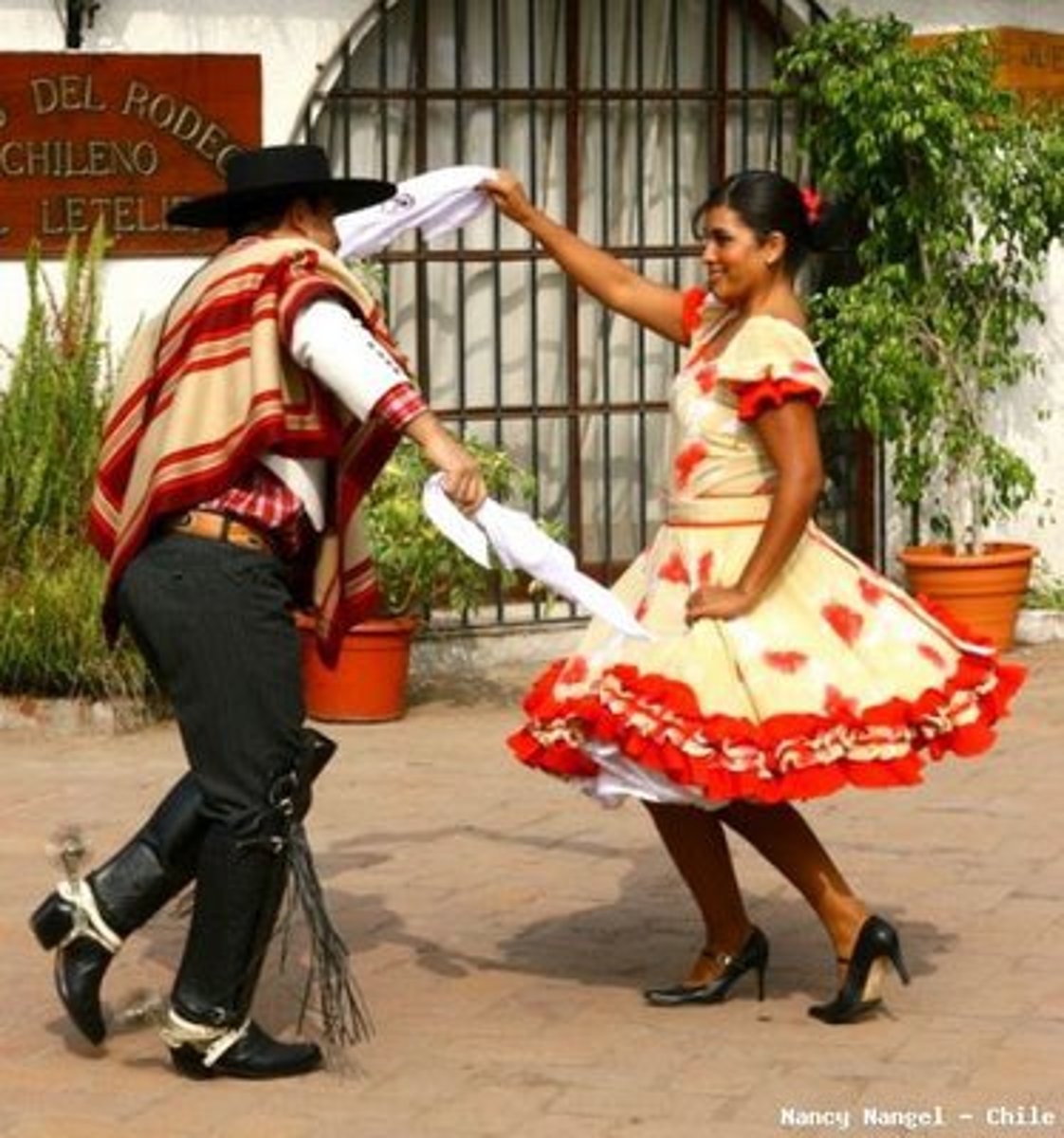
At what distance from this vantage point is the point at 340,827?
28.1 feet

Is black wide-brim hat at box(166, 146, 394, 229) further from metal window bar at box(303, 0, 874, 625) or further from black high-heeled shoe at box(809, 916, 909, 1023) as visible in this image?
metal window bar at box(303, 0, 874, 625)

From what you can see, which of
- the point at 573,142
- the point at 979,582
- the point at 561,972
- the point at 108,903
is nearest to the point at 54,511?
the point at 573,142

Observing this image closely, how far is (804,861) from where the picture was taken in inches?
253

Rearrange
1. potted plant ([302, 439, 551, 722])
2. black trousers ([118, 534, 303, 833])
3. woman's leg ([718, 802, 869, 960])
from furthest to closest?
potted plant ([302, 439, 551, 722]) < woman's leg ([718, 802, 869, 960]) < black trousers ([118, 534, 303, 833])

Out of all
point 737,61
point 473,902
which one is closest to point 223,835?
point 473,902

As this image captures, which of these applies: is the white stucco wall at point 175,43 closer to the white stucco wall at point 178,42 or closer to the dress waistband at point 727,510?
the white stucco wall at point 178,42

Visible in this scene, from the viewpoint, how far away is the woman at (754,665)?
6164 millimetres

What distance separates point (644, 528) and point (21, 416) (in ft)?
9.52

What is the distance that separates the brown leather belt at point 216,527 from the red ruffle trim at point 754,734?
0.80 m

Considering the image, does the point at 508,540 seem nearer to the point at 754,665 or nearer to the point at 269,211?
the point at 754,665

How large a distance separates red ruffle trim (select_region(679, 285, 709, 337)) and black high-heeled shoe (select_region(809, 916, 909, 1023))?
4.31ft

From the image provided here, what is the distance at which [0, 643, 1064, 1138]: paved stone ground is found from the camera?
5.79 metres

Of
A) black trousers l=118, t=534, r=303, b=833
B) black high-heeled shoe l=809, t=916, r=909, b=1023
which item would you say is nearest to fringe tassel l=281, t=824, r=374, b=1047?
black trousers l=118, t=534, r=303, b=833

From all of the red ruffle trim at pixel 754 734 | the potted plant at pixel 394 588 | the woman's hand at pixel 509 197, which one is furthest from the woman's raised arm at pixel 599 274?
the potted plant at pixel 394 588
